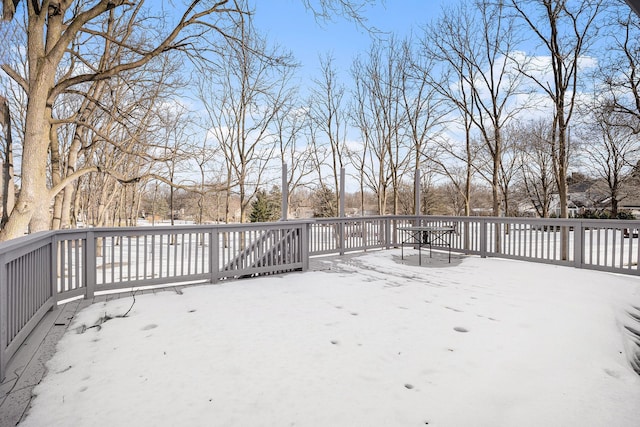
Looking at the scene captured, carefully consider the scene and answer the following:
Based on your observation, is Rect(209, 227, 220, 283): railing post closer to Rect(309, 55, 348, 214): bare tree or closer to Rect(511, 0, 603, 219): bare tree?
Rect(511, 0, 603, 219): bare tree

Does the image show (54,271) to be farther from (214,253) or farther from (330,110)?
(330,110)

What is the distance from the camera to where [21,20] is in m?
7.32

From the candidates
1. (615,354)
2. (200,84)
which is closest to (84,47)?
(200,84)

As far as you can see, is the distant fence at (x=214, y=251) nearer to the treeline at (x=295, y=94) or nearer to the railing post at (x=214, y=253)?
the railing post at (x=214, y=253)

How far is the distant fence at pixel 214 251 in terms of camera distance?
9.29 ft

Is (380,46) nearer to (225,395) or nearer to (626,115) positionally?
(626,115)

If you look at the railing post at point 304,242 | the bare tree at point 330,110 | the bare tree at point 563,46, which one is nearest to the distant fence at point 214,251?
the railing post at point 304,242

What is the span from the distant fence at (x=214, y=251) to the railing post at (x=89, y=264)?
1 cm

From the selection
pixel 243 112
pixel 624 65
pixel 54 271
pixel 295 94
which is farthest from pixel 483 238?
pixel 295 94

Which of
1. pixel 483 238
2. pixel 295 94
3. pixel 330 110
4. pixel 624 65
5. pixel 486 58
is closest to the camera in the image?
pixel 483 238

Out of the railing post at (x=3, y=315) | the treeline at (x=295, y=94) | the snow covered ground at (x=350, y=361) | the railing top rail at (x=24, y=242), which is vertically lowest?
the snow covered ground at (x=350, y=361)

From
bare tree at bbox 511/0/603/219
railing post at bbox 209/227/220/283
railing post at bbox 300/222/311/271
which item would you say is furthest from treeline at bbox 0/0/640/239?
railing post at bbox 209/227/220/283

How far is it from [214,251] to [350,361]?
333 cm

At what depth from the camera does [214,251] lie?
5223mm
